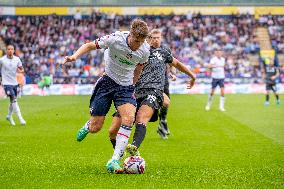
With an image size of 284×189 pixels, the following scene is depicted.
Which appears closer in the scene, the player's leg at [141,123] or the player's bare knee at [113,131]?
the player's leg at [141,123]

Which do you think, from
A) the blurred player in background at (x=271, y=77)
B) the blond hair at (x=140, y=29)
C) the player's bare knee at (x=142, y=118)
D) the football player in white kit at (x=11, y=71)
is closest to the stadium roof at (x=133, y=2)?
the blurred player in background at (x=271, y=77)

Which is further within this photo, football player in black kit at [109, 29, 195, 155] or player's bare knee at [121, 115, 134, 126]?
football player in black kit at [109, 29, 195, 155]

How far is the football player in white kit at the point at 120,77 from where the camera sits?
32.7 ft

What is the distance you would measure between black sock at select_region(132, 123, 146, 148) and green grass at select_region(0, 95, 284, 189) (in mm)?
481

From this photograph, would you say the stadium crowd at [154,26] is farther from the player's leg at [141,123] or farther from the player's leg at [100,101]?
the player's leg at [100,101]

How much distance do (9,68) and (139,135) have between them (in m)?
10.8

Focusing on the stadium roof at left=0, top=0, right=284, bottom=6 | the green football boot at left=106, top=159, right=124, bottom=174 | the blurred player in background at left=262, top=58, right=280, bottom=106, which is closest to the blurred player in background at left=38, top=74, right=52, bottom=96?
the stadium roof at left=0, top=0, right=284, bottom=6

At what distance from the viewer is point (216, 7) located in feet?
190

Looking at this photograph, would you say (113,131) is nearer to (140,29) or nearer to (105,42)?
(105,42)

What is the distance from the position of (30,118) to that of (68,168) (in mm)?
13186

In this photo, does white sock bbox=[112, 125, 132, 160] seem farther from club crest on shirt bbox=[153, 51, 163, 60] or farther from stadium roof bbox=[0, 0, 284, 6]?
stadium roof bbox=[0, 0, 284, 6]

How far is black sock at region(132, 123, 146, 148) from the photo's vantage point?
10.3 metres

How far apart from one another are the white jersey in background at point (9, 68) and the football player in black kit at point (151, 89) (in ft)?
28.3

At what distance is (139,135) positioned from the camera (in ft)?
34.3
